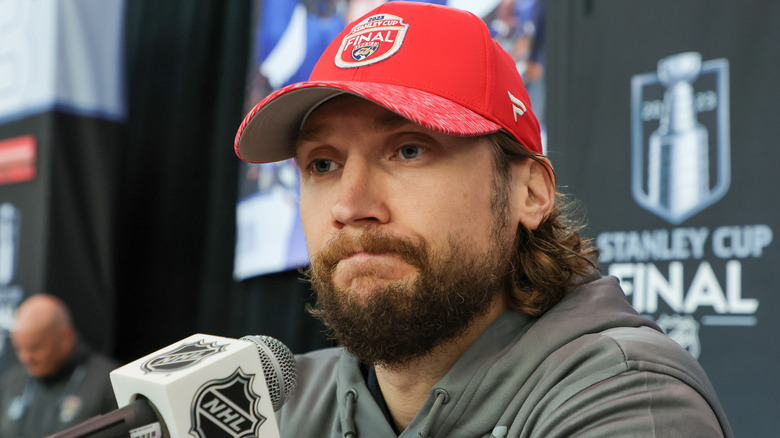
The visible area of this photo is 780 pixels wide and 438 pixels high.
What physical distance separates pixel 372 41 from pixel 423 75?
110 millimetres

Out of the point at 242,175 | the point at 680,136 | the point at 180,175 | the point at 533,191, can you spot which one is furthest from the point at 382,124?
the point at 180,175

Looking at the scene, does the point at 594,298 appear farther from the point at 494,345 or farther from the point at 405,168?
the point at 405,168

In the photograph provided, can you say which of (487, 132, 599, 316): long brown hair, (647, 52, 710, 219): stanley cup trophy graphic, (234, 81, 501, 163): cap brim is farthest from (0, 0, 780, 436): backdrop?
(234, 81, 501, 163): cap brim

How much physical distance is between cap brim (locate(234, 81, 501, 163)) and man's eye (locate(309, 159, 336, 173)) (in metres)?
0.08

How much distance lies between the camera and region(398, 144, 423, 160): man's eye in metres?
1.12

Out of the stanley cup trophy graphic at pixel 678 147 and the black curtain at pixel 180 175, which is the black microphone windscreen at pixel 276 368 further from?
the black curtain at pixel 180 175

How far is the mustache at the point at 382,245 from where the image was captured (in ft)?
3.47

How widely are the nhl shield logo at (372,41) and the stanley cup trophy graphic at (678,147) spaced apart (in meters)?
1.33

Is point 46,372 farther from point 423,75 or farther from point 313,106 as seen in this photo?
point 423,75

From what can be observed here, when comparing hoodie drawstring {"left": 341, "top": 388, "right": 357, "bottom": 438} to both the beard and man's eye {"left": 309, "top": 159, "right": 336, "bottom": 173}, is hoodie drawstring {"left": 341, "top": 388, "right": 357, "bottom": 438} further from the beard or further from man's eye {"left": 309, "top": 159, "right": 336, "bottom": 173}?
man's eye {"left": 309, "top": 159, "right": 336, "bottom": 173}

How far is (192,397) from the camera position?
2.31 feet

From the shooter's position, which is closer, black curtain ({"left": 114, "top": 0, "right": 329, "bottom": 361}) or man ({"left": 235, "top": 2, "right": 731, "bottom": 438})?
man ({"left": 235, "top": 2, "right": 731, "bottom": 438})

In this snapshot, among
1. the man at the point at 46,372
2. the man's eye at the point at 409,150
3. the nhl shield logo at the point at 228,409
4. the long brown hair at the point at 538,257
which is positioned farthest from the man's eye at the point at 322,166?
the man at the point at 46,372

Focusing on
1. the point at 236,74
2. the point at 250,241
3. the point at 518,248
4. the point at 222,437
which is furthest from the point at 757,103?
the point at 236,74
